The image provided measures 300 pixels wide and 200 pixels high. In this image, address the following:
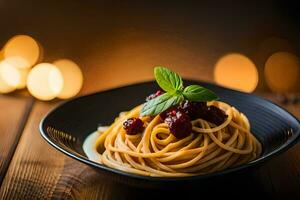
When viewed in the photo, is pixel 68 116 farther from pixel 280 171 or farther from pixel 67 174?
pixel 280 171

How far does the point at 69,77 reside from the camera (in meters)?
3.20

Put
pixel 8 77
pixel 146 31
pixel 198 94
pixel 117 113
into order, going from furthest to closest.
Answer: pixel 8 77 → pixel 146 31 → pixel 117 113 → pixel 198 94

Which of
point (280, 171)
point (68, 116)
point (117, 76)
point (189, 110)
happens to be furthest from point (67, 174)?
point (117, 76)

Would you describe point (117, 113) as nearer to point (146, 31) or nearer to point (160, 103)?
point (160, 103)

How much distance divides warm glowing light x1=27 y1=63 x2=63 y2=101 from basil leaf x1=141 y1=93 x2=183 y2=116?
1703 millimetres

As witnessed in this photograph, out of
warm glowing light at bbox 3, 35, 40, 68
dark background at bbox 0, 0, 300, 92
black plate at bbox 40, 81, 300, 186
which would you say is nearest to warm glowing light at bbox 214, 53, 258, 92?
dark background at bbox 0, 0, 300, 92

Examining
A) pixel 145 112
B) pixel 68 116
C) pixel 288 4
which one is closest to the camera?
pixel 145 112

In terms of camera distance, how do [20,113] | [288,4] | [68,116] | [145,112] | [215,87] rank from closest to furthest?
1. [145,112]
2. [68,116]
3. [215,87]
4. [20,113]
5. [288,4]

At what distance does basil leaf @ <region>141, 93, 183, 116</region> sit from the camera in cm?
145

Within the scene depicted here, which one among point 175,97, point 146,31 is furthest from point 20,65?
point 175,97

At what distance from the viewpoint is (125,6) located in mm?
3059

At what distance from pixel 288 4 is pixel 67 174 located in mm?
1905

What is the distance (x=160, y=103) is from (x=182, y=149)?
13 cm

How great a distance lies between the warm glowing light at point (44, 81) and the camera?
3.11 meters
